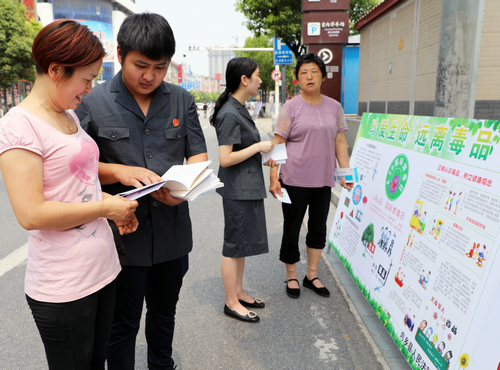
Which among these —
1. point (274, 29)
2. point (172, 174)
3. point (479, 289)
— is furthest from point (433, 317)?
point (274, 29)

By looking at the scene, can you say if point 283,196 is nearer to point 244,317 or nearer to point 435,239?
point 244,317

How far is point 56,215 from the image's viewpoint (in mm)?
1317

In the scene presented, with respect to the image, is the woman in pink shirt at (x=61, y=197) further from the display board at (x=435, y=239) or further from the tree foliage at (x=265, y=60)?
the tree foliage at (x=265, y=60)

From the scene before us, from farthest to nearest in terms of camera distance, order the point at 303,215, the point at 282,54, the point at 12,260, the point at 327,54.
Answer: the point at 282,54 < the point at 327,54 < the point at 12,260 < the point at 303,215

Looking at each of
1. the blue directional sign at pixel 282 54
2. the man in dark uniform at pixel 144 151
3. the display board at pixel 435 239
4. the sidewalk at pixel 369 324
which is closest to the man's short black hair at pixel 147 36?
the man in dark uniform at pixel 144 151

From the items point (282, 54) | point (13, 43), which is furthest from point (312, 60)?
point (13, 43)

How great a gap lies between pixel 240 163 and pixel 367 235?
1.13 metres

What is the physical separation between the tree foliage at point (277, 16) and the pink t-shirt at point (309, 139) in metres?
14.9

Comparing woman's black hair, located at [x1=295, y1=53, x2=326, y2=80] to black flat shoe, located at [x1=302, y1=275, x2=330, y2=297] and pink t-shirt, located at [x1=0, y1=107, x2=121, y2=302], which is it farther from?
pink t-shirt, located at [x1=0, y1=107, x2=121, y2=302]

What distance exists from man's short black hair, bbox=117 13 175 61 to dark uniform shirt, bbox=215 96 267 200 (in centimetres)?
108

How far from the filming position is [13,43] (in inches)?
1034

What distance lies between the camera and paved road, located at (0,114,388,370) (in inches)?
101

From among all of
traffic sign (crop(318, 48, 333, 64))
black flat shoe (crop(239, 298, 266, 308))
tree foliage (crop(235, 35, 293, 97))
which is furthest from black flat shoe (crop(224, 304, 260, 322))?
tree foliage (crop(235, 35, 293, 97))

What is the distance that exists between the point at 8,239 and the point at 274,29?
1480 centimetres
